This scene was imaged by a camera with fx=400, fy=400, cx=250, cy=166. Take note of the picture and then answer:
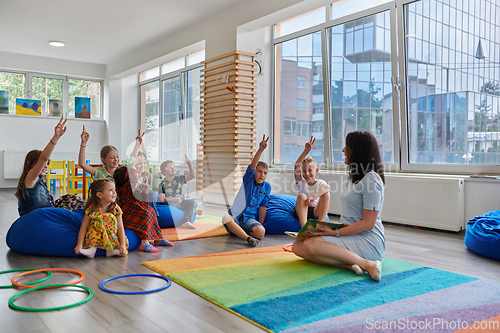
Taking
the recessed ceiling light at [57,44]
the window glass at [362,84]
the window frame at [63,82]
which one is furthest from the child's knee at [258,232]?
the window frame at [63,82]

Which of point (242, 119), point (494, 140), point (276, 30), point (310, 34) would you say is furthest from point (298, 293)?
point (276, 30)

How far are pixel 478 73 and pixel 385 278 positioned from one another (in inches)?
116

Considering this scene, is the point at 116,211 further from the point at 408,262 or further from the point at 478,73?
the point at 478,73

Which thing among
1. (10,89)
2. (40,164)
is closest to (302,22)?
(40,164)

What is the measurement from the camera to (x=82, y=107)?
32.5 feet

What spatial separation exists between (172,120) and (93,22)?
8.88ft

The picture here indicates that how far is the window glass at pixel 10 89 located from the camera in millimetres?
8797

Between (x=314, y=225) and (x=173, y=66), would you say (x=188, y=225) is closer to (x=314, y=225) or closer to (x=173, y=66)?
(x=314, y=225)

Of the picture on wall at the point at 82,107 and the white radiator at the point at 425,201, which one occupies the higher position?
the picture on wall at the point at 82,107

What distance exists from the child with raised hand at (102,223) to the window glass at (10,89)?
737 cm

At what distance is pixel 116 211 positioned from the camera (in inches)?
118

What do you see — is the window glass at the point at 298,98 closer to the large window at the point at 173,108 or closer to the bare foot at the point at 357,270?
the large window at the point at 173,108

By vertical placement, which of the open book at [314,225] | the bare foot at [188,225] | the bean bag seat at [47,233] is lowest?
the bare foot at [188,225]

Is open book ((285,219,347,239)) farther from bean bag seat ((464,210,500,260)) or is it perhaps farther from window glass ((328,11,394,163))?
window glass ((328,11,394,163))
